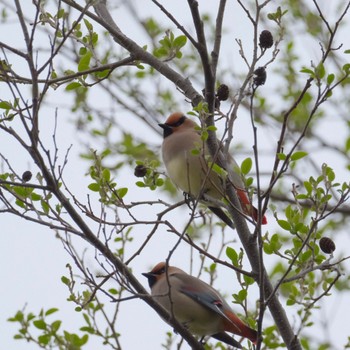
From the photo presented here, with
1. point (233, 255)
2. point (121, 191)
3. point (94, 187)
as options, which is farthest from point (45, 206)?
point (233, 255)

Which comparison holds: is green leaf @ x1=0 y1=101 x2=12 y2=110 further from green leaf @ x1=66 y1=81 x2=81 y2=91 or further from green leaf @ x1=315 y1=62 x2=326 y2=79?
green leaf @ x1=315 y1=62 x2=326 y2=79

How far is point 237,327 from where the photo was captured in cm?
534

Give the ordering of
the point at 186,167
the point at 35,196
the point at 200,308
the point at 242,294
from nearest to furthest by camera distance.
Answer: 1. the point at 35,196
2. the point at 242,294
3. the point at 186,167
4. the point at 200,308

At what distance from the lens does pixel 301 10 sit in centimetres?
882

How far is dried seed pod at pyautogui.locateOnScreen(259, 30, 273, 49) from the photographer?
3947 mm

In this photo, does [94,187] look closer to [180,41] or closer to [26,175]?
[26,175]

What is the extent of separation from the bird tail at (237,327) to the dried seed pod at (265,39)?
5.61 ft

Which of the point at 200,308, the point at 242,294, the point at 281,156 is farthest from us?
the point at 200,308

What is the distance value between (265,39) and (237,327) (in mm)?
2082

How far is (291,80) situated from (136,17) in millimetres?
1602

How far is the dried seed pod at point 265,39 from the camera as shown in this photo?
395cm

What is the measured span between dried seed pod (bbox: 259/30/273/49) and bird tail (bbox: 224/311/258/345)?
171cm

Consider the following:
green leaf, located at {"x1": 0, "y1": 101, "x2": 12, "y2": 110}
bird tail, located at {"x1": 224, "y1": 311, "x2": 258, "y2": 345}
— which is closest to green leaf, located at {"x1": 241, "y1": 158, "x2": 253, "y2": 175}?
green leaf, located at {"x1": 0, "y1": 101, "x2": 12, "y2": 110}

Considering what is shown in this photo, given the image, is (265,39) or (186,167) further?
(186,167)
